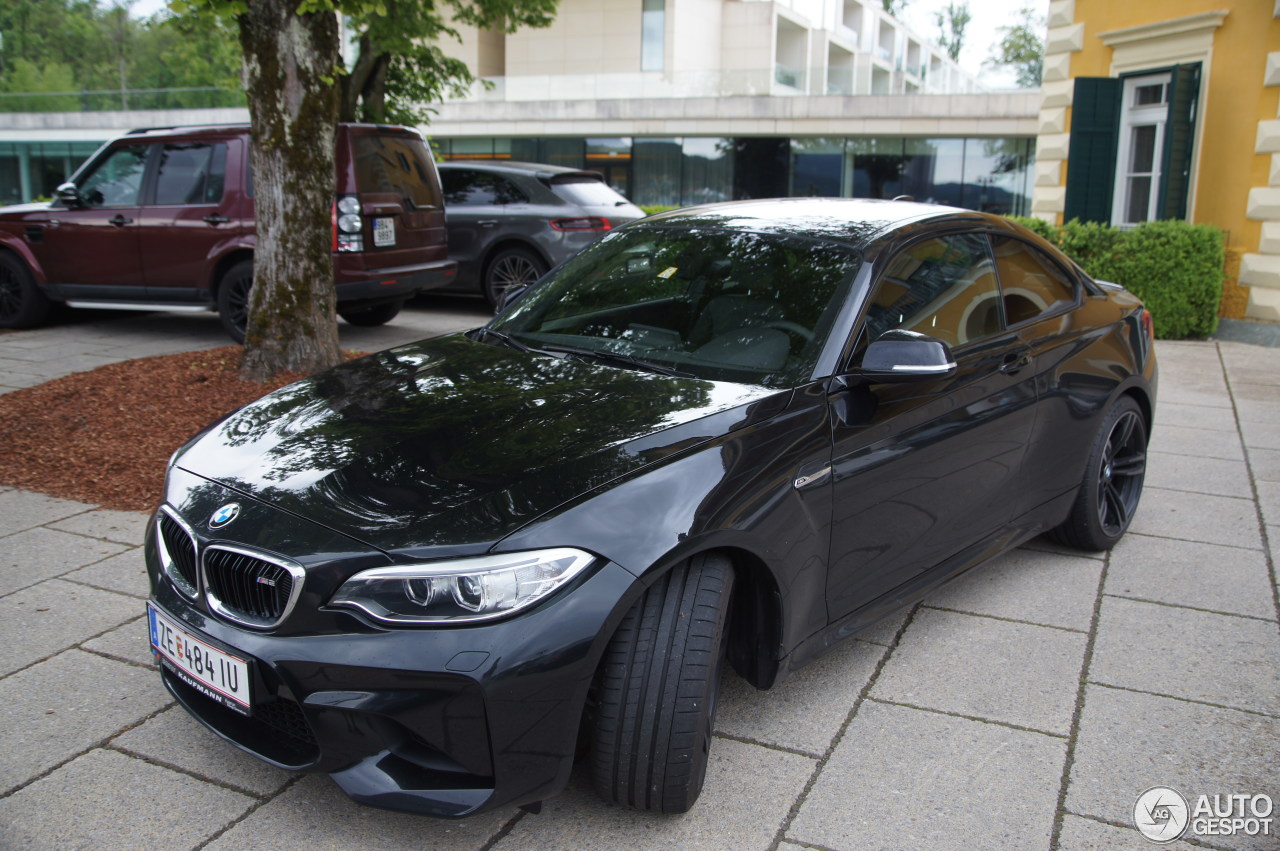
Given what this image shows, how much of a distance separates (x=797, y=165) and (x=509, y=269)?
24428 mm

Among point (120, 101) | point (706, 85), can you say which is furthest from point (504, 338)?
point (120, 101)

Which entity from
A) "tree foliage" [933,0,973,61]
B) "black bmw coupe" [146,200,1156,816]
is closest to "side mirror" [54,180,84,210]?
"black bmw coupe" [146,200,1156,816]

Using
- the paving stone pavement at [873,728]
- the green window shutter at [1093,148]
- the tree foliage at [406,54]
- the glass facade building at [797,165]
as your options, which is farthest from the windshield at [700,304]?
the glass facade building at [797,165]

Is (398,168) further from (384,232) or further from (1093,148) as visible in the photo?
(1093,148)

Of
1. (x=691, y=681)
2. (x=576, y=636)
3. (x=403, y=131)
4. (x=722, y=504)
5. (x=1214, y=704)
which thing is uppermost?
(x=403, y=131)

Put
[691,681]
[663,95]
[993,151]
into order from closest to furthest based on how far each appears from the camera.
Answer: [691,681] < [993,151] < [663,95]

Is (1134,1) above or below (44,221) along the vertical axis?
above

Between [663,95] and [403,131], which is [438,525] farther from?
[663,95]

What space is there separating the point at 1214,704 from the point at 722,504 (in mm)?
1953

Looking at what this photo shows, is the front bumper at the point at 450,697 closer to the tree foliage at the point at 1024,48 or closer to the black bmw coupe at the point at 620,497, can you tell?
the black bmw coupe at the point at 620,497

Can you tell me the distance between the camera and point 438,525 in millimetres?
2461

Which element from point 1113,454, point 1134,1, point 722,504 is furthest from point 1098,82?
point 722,504

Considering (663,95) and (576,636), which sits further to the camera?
(663,95)

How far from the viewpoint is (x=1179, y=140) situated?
11.6 meters
